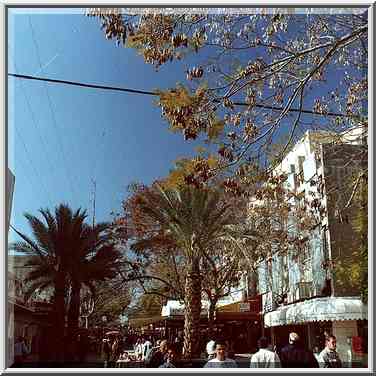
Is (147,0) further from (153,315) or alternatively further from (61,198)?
(153,315)

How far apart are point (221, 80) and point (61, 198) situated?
118 inches

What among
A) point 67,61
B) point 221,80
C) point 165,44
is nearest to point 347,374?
point 221,80

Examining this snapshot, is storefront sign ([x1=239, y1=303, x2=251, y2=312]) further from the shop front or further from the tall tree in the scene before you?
the tall tree

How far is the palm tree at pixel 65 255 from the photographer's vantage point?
31.0 feet

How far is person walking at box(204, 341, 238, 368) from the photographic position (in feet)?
29.6

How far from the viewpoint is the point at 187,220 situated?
9930mm

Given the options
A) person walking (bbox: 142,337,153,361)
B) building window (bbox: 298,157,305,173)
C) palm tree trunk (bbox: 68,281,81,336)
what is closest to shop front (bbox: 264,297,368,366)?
person walking (bbox: 142,337,153,361)

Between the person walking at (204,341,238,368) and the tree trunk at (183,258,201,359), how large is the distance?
34cm

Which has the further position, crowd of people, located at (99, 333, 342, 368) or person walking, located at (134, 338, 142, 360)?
person walking, located at (134, 338, 142, 360)

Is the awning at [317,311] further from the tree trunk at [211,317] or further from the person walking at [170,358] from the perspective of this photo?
the person walking at [170,358]

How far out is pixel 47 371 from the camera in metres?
9.03

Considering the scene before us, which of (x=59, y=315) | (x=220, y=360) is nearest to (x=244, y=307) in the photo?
(x=220, y=360)

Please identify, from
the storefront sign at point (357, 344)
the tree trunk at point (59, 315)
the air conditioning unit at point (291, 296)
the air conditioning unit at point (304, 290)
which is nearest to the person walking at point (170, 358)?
the tree trunk at point (59, 315)

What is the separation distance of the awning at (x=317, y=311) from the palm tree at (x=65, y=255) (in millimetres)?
2587
